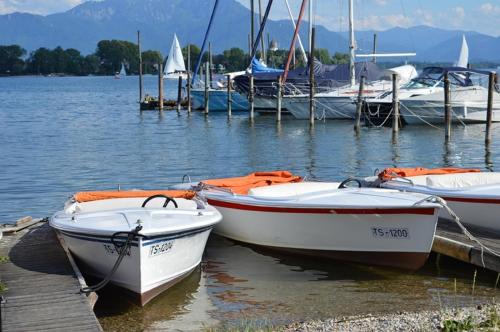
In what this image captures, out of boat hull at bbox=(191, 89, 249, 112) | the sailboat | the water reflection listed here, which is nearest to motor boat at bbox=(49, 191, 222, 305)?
the water reflection

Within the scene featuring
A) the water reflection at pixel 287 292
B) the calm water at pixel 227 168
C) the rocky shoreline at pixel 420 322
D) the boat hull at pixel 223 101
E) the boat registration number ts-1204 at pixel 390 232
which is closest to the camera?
the rocky shoreline at pixel 420 322

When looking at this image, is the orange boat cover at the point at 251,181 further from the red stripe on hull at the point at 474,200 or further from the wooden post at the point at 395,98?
the wooden post at the point at 395,98

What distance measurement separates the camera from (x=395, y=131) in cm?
3422

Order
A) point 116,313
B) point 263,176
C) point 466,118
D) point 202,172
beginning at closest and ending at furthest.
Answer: point 116,313 → point 263,176 → point 202,172 → point 466,118

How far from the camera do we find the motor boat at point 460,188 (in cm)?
1298

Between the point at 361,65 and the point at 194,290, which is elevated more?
the point at 361,65

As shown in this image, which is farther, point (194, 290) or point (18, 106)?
point (18, 106)

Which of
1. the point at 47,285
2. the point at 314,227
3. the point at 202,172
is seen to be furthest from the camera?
the point at 202,172

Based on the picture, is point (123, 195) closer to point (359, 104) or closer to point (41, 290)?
point (41, 290)

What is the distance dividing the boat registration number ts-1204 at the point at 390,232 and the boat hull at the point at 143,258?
8.16ft

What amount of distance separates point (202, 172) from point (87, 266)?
1538cm

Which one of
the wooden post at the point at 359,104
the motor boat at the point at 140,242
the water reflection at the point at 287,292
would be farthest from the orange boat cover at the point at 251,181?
the wooden post at the point at 359,104

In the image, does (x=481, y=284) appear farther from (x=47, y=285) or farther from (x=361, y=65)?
(x=361, y=65)

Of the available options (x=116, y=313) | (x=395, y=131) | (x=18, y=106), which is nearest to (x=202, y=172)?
(x=395, y=131)
